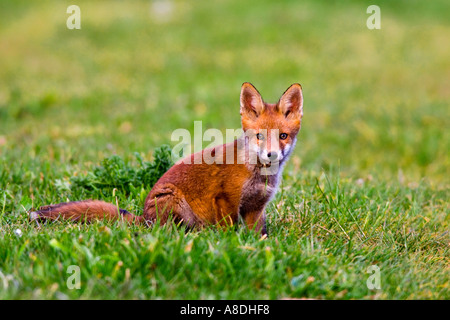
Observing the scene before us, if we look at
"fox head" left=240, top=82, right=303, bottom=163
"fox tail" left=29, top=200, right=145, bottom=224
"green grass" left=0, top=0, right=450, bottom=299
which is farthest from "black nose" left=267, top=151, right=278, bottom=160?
"fox tail" left=29, top=200, right=145, bottom=224

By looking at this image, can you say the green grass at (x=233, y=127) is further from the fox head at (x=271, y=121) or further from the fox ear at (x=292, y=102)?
the fox ear at (x=292, y=102)

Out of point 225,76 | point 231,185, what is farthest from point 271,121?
point 225,76

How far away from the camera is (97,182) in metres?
5.67

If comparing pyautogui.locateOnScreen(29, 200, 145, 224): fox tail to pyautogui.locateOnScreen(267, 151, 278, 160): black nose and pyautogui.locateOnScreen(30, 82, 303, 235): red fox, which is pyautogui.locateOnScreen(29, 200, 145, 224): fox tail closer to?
pyautogui.locateOnScreen(30, 82, 303, 235): red fox

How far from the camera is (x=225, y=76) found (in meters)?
14.2

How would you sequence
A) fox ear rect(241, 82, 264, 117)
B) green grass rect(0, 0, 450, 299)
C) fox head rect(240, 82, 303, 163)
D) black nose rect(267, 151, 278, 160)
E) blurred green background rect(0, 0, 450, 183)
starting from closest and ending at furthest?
green grass rect(0, 0, 450, 299) < black nose rect(267, 151, 278, 160) < fox head rect(240, 82, 303, 163) < fox ear rect(241, 82, 264, 117) < blurred green background rect(0, 0, 450, 183)

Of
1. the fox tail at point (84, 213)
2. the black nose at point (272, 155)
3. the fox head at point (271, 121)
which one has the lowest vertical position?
the fox tail at point (84, 213)

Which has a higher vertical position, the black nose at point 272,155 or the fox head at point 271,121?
the fox head at point 271,121

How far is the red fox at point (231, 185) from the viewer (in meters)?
4.63

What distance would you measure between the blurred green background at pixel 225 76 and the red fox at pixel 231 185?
2.32 meters

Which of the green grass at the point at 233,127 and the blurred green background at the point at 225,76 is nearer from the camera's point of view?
the green grass at the point at 233,127

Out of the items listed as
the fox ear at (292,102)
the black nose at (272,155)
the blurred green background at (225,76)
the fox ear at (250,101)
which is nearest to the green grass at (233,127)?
the blurred green background at (225,76)

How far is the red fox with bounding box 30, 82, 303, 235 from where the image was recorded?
463cm
